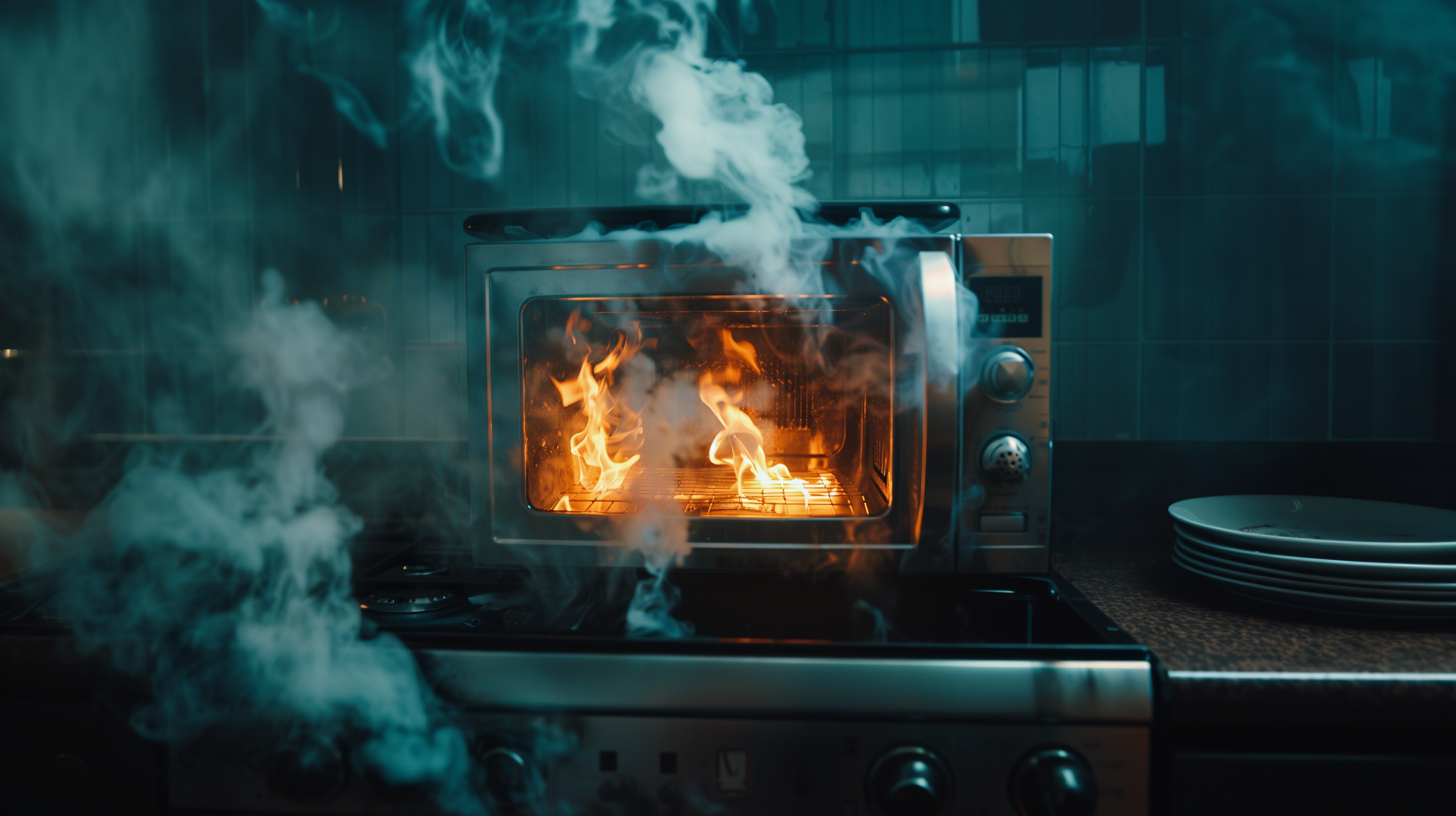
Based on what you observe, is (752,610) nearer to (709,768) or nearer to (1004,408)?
(709,768)

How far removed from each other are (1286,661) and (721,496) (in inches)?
25.5

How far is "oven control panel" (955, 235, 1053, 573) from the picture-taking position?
83cm

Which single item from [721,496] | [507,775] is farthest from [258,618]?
[721,496]

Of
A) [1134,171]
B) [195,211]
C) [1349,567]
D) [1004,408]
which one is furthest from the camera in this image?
[195,211]

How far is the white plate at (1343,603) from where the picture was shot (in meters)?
0.72

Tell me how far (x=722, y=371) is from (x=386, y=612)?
540 millimetres

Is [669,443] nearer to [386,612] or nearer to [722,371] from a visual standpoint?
[722,371]

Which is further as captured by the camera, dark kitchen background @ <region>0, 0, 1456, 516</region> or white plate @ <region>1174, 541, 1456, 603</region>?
dark kitchen background @ <region>0, 0, 1456, 516</region>

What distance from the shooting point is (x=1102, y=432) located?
1.24 metres

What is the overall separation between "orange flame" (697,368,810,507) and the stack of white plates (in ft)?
1.75

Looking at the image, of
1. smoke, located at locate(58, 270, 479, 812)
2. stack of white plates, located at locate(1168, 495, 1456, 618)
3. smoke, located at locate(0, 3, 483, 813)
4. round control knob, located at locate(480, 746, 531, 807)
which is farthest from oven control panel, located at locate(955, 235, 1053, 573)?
smoke, located at locate(0, 3, 483, 813)

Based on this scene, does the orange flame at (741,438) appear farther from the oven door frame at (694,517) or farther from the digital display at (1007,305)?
the digital display at (1007,305)

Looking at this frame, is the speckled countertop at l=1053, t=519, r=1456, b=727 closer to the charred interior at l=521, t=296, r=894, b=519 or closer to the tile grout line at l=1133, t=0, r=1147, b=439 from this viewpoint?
the charred interior at l=521, t=296, r=894, b=519

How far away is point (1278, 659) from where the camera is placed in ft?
2.19
